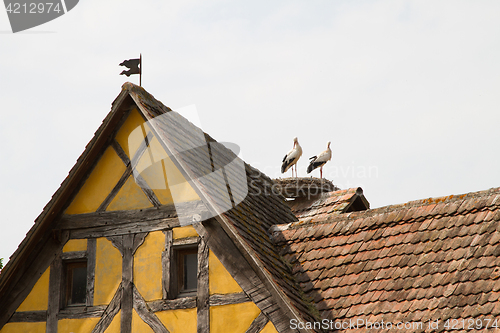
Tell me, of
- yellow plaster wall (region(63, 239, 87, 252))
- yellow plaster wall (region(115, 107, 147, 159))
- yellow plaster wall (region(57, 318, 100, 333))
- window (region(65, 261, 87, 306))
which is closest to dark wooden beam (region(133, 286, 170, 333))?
yellow plaster wall (region(57, 318, 100, 333))

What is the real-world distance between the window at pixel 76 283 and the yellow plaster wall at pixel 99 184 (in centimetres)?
76

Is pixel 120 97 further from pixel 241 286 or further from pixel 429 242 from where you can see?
pixel 429 242

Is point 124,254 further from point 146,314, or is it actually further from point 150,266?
point 146,314

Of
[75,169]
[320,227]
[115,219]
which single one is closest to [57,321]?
[115,219]

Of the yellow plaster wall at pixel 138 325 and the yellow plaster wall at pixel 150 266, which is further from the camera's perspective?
the yellow plaster wall at pixel 150 266

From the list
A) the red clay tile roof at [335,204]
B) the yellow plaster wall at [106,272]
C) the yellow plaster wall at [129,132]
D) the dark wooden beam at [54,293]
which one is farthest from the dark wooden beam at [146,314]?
the red clay tile roof at [335,204]

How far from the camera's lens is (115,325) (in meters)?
8.05

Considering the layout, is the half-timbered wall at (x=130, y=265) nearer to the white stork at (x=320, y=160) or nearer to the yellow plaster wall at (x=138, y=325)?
the yellow plaster wall at (x=138, y=325)

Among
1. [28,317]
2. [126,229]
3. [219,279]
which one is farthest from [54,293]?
[219,279]

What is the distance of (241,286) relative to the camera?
756cm

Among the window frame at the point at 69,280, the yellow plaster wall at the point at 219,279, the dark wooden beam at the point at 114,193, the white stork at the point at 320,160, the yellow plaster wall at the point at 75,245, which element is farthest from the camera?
the white stork at the point at 320,160

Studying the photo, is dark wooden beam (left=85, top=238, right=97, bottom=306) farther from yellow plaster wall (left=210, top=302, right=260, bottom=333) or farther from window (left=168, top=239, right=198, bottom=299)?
yellow plaster wall (left=210, top=302, right=260, bottom=333)

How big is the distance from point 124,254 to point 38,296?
1435 millimetres

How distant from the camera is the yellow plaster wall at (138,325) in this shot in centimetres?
786
